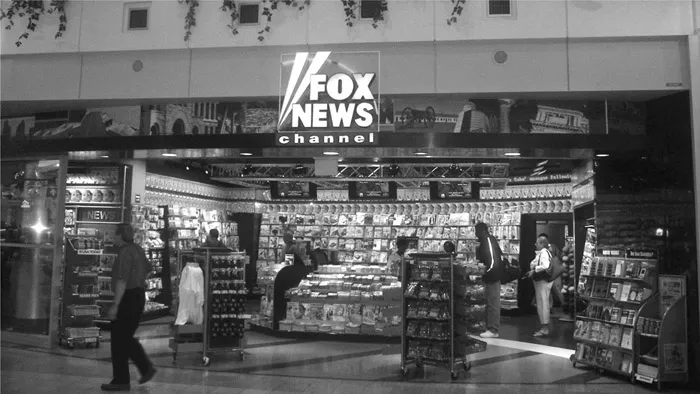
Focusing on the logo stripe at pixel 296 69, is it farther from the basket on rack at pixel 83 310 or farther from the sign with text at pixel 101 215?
the sign with text at pixel 101 215

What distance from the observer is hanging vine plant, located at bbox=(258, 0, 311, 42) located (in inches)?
308

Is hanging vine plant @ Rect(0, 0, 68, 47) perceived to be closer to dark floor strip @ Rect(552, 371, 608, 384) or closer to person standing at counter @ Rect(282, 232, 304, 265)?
person standing at counter @ Rect(282, 232, 304, 265)

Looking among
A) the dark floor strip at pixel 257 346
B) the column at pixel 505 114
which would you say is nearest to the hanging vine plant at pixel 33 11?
the dark floor strip at pixel 257 346

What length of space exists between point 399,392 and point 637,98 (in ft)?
15.7

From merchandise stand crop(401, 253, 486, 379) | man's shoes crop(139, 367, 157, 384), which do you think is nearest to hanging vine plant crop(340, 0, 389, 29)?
merchandise stand crop(401, 253, 486, 379)

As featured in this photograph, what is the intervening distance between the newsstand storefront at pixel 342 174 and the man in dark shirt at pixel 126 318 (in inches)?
79.6

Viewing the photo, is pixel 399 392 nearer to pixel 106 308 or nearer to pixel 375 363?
pixel 375 363

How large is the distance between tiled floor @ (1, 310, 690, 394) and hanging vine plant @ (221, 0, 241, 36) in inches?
172

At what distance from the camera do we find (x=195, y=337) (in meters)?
8.01

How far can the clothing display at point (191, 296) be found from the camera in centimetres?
791

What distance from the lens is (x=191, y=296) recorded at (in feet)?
26.0

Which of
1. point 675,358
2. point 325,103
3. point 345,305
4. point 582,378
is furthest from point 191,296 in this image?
point 675,358

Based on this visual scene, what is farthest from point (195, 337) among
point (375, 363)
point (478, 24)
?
point (478, 24)

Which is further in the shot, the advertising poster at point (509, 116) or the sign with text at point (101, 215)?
the sign with text at point (101, 215)
